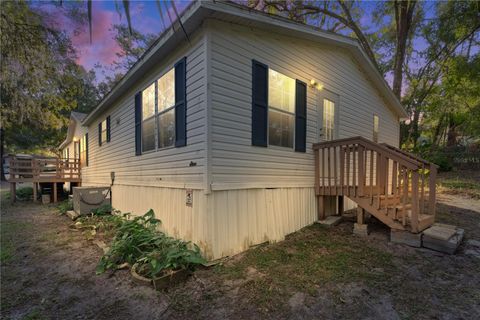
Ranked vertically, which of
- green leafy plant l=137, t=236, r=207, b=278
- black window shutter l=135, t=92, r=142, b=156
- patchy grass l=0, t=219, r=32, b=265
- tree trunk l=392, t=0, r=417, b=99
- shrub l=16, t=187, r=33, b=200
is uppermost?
tree trunk l=392, t=0, r=417, b=99

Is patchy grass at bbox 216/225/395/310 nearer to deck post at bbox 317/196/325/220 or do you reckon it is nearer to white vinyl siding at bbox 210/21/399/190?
deck post at bbox 317/196/325/220

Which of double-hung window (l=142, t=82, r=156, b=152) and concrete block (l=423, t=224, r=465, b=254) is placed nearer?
concrete block (l=423, t=224, r=465, b=254)

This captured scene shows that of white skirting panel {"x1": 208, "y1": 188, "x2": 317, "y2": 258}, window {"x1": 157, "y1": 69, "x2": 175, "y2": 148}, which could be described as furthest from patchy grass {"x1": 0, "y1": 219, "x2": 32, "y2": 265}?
white skirting panel {"x1": 208, "y1": 188, "x2": 317, "y2": 258}

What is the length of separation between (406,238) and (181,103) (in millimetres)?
4421

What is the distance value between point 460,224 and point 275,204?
13.8ft

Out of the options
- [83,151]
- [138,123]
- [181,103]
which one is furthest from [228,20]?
[83,151]

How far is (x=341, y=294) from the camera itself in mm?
2926

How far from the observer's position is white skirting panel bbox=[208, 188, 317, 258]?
12.7 ft

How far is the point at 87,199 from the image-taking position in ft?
23.8

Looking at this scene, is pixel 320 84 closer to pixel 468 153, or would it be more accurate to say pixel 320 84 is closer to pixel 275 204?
pixel 275 204

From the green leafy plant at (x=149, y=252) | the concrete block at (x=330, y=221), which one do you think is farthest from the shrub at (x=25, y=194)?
the concrete block at (x=330, y=221)

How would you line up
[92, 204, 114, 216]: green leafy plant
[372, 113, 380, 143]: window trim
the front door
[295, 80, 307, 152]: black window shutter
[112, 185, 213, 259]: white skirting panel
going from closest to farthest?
[112, 185, 213, 259]: white skirting panel
[295, 80, 307, 152]: black window shutter
the front door
[92, 204, 114, 216]: green leafy plant
[372, 113, 380, 143]: window trim

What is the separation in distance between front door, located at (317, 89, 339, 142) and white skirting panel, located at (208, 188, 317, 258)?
1.57 metres

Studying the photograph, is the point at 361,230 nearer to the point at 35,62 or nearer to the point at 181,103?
the point at 181,103
